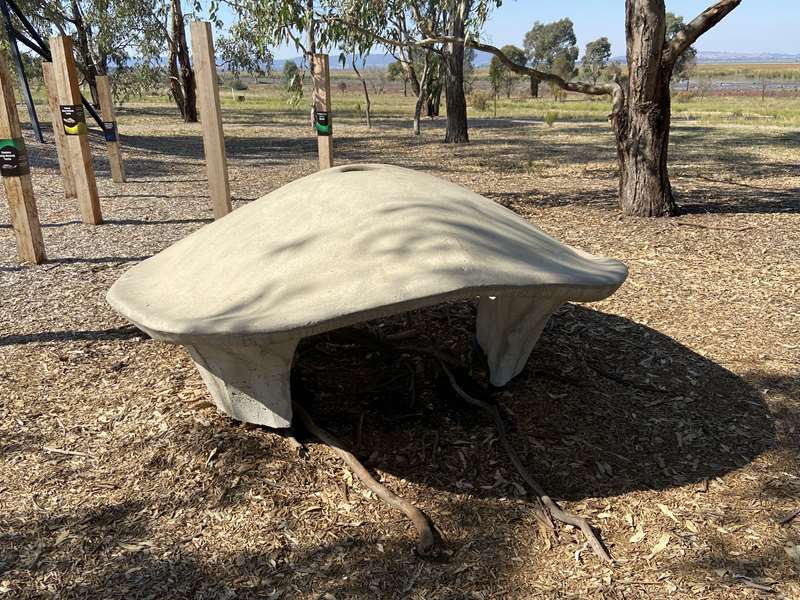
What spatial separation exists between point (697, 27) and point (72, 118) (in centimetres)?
698

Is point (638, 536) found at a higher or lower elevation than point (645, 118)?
lower

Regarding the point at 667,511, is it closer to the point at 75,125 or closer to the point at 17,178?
the point at 17,178

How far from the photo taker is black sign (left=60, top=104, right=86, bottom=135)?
7488mm

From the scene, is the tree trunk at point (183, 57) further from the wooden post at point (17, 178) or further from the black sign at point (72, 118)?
the wooden post at point (17, 178)

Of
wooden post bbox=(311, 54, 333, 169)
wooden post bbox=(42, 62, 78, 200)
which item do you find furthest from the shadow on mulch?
wooden post bbox=(42, 62, 78, 200)

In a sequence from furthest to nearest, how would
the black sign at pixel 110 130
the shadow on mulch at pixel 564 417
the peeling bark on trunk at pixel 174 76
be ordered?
the peeling bark on trunk at pixel 174 76
the black sign at pixel 110 130
the shadow on mulch at pixel 564 417

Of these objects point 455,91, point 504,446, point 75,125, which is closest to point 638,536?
point 504,446

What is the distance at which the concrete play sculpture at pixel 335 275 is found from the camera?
2.53 metres

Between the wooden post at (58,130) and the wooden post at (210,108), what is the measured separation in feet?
11.2

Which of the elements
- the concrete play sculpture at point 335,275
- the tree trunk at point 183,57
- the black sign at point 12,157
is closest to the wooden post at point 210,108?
the black sign at point 12,157

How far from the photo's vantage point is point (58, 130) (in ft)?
29.7

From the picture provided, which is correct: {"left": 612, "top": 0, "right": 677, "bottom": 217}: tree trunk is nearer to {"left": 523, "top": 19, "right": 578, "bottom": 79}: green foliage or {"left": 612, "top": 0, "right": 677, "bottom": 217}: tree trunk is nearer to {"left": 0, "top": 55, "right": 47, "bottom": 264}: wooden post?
{"left": 0, "top": 55, "right": 47, "bottom": 264}: wooden post

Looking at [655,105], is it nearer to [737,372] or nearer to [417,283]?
[737,372]

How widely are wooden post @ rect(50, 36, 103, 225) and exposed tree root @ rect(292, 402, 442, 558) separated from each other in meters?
5.69
